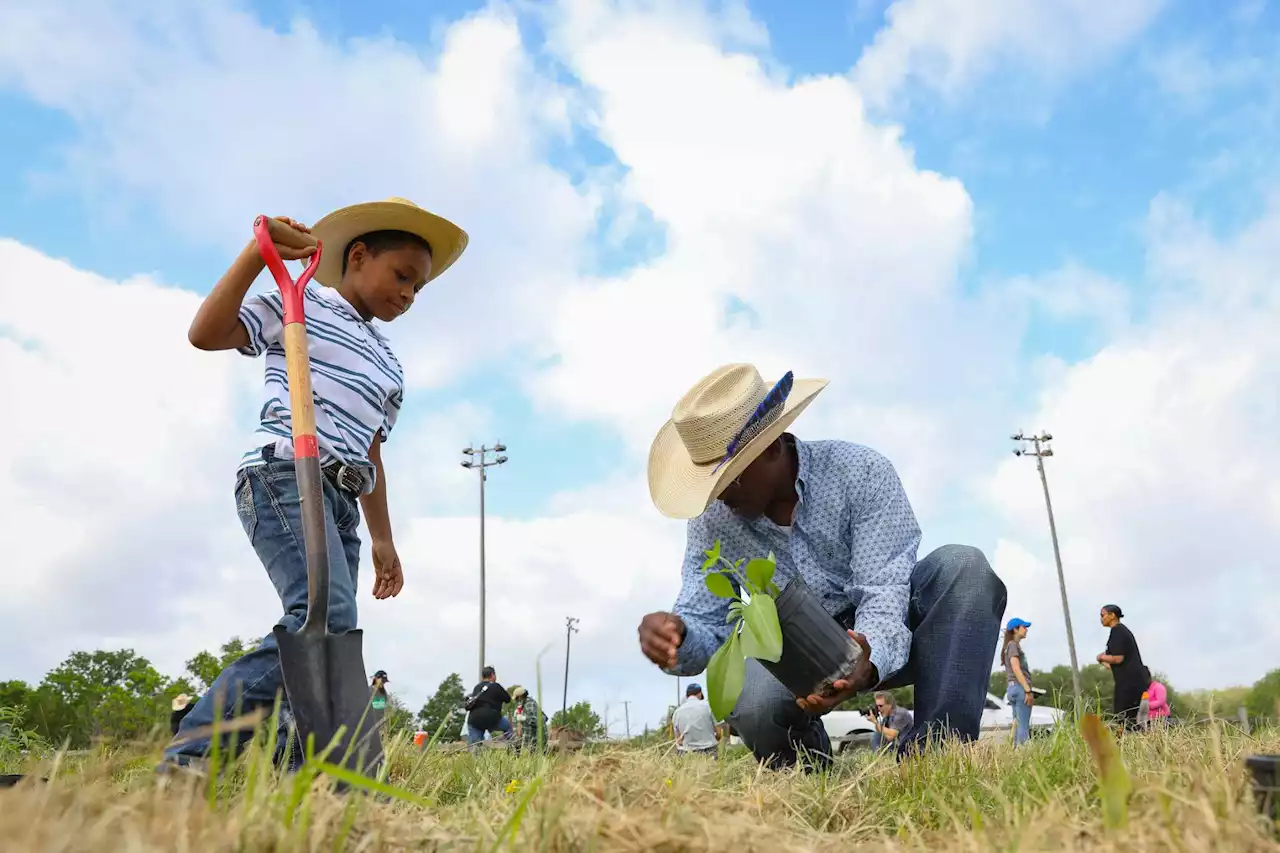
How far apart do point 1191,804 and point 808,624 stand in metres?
1.11

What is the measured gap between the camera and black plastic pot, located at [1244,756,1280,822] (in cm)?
136

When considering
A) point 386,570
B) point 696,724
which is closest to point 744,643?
point 386,570

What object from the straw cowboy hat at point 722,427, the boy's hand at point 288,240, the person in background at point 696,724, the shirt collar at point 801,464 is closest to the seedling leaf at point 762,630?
the straw cowboy hat at point 722,427

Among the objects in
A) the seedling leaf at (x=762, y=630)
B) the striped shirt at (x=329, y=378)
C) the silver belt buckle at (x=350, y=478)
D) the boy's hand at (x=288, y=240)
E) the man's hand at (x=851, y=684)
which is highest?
the boy's hand at (x=288, y=240)

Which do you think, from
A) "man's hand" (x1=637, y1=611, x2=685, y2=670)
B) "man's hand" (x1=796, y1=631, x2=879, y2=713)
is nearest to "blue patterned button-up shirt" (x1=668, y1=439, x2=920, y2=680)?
"man's hand" (x1=637, y1=611, x2=685, y2=670)

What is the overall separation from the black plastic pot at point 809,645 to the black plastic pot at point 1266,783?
1010mm

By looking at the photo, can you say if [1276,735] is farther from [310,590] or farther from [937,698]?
[310,590]

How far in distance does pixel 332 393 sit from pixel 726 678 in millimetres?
1576

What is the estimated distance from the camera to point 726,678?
206cm

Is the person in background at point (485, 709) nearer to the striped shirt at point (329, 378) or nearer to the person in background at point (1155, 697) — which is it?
the person in background at point (1155, 697)

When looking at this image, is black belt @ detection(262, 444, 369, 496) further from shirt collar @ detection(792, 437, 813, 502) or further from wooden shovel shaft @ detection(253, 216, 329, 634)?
shirt collar @ detection(792, 437, 813, 502)

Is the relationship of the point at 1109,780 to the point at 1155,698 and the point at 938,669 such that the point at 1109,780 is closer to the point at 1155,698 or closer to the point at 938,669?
the point at 938,669

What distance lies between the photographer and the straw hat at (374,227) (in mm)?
3422

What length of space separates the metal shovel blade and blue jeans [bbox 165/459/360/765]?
0.19m
